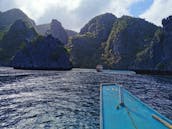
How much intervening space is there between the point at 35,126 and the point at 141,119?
41.7 ft

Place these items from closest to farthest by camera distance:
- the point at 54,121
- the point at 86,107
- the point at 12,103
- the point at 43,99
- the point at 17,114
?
the point at 54,121, the point at 17,114, the point at 86,107, the point at 12,103, the point at 43,99

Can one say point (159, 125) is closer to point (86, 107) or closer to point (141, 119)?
point (141, 119)

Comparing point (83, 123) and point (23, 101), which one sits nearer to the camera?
point (83, 123)

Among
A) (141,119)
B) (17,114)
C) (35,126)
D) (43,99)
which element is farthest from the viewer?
(43,99)

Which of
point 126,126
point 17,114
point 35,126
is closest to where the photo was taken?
point 126,126

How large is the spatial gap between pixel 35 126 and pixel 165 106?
24786 mm

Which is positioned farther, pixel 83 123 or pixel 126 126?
pixel 83 123

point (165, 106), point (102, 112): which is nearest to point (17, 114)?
point (102, 112)

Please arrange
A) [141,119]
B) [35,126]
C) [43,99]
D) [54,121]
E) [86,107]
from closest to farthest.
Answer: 1. [141,119]
2. [35,126]
3. [54,121]
4. [86,107]
5. [43,99]

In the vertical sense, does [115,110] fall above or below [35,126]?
above

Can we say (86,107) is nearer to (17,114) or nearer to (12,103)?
(17,114)

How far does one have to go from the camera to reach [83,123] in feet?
95.0

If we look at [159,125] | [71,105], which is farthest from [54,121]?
[159,125]

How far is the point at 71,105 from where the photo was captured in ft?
131
